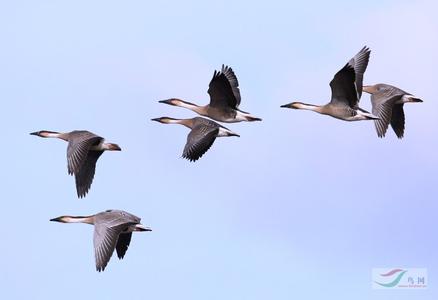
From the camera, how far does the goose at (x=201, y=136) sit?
21.9 m

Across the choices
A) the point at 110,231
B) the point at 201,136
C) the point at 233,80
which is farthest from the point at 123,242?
the point at 233,80

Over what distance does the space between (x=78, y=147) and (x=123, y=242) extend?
181cm

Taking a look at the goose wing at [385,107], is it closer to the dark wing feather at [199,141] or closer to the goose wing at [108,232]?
the dark wing feather at [199,141]

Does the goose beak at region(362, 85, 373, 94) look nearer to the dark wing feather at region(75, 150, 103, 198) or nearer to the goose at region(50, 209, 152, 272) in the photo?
the dark wing feather at region(75, 150, 103, 198)

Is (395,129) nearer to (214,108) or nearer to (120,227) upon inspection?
(214,108)

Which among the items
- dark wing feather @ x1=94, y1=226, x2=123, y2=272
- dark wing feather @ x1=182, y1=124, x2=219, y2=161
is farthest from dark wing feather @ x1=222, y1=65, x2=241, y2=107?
dark wing feather @ x1=94, y1=226, x2=123, y2=272

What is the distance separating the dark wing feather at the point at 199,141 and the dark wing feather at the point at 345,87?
7.02 feet

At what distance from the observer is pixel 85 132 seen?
2259 cm

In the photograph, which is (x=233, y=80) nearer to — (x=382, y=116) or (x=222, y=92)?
(x=222, y=92)

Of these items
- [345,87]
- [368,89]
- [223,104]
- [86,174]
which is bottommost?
[86,174]

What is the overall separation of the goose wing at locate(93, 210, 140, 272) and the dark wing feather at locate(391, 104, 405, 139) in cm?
628

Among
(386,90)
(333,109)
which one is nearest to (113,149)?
(333,109)

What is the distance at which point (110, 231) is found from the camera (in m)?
20.3

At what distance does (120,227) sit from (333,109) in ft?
15.5
